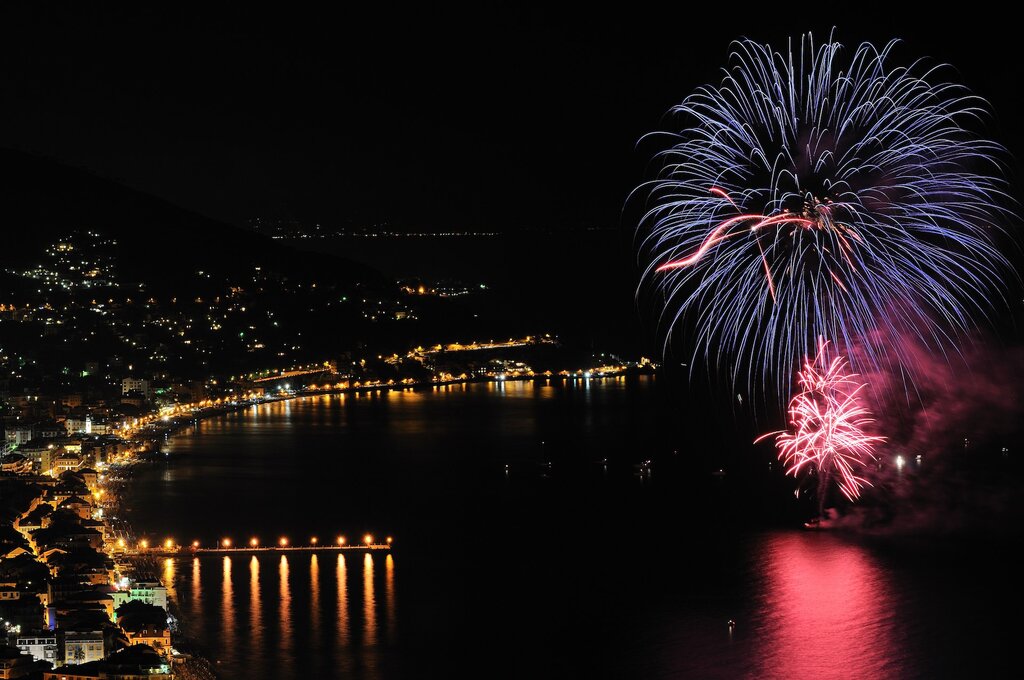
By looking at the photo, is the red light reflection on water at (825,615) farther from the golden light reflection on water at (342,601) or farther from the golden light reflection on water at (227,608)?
the golden light reflection on water at (227,608)

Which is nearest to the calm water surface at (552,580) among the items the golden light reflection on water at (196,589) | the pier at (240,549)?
the golden light reflection on water at (196,589)

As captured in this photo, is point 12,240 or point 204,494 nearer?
point 204,494

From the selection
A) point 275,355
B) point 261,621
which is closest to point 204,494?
point 261,621

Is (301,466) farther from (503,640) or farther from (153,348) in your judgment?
(153,348)

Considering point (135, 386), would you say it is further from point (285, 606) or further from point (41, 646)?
point (41, 646)

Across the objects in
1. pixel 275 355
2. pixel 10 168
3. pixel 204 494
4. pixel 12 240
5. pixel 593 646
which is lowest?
pixel 593 646

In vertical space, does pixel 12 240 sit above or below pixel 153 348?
above

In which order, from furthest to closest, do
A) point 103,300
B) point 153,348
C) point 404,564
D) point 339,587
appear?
point 103,300
point 153,348
point 404,564
point 339,587
